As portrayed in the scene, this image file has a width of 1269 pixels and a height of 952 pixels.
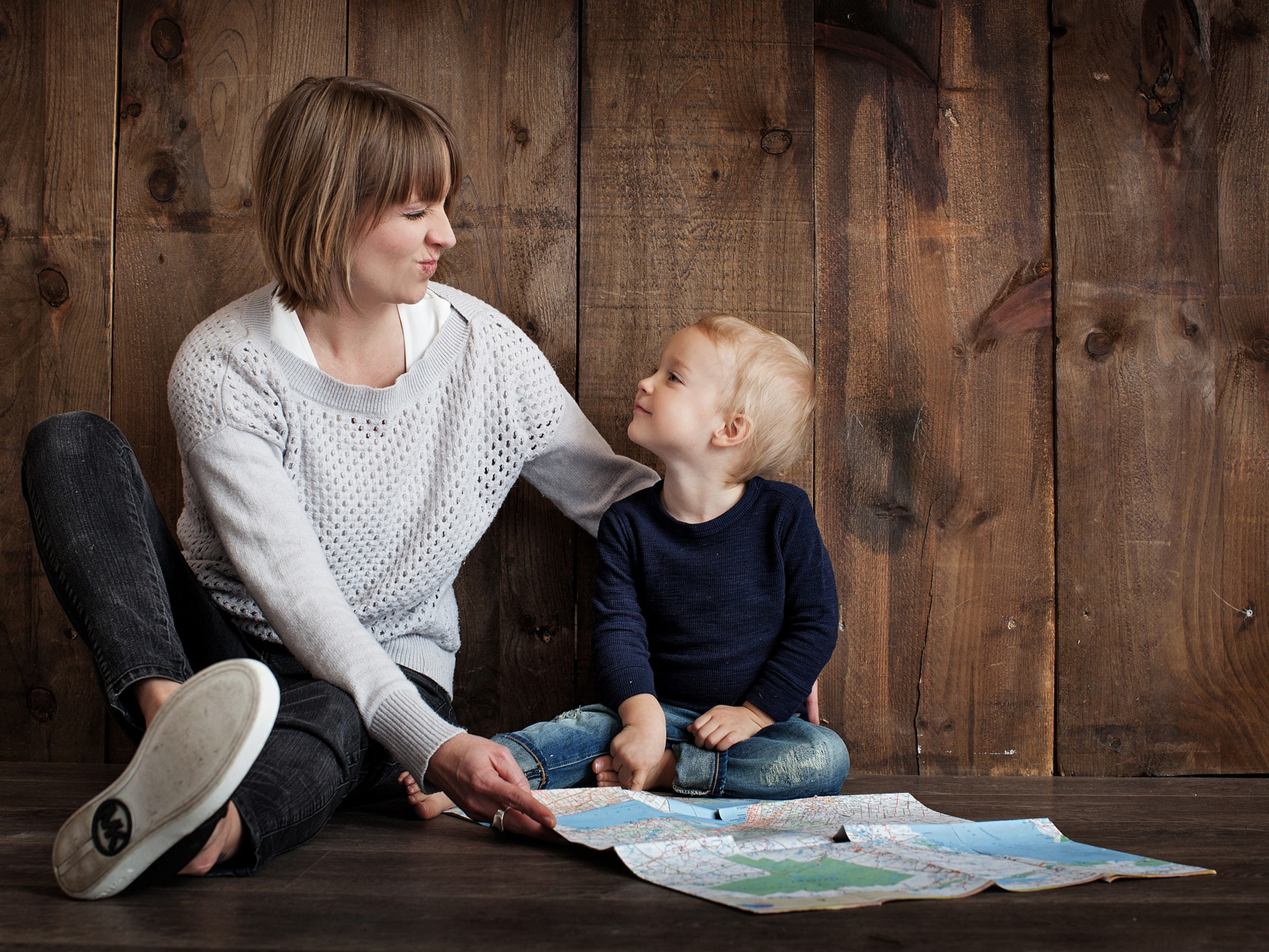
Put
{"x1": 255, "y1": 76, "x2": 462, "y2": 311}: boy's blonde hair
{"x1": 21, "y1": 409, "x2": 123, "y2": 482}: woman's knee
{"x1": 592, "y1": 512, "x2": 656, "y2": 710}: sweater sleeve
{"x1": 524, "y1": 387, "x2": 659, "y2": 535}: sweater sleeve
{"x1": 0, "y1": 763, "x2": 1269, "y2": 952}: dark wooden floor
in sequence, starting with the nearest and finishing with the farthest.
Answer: {"x1": 0, "y1": 763, "x2": 1269, "y2": 952}: dark wooden floor, {"x1": 21, "y1": 409, "x2": 123, "y2": 482}: woman's knee, {"x1": 255, "y1": 76, "x2": 462, "y2": 311}: boy's blonde hair, {"x1": 592, "y1": 512, "x2": 656, "y2": 710}: sweater sleeve, {"x1": 524, "y1": 387, "x2": 659, "y2": 535}: sweater sleeve

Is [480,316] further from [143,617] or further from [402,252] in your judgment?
[143,617]

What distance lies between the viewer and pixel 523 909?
0.77 meters

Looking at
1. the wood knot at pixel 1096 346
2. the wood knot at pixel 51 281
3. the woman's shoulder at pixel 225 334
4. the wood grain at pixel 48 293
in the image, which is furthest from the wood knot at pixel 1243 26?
the wood knot at pixel 51 281

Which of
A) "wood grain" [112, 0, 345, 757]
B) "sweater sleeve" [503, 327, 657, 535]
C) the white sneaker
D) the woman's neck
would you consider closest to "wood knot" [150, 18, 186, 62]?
"wood grain" [112, 0, 345, 757]

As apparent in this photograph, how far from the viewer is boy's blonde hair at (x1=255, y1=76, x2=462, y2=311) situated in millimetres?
1111

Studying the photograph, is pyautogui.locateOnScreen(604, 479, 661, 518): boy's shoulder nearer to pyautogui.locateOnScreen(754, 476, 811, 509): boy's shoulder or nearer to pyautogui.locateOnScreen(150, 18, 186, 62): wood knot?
pyautogui.locateOnScreen(754, 476, 811, 509): boy's shoulder

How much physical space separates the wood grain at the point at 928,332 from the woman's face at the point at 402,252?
555 millimetres

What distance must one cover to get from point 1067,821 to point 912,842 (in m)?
0.27

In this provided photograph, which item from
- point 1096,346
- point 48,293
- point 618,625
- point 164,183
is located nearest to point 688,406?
point 618,625

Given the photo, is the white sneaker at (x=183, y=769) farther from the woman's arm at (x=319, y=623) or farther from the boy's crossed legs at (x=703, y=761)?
the boy's crossed legs at (x=703, y=761)

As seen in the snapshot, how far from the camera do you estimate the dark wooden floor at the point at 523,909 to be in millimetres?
709

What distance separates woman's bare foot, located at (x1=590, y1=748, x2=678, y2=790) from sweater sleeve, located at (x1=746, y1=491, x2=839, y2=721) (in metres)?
0.13

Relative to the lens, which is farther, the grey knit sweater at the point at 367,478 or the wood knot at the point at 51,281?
the wood knot at the point at 51,281

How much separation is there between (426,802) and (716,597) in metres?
0.44
